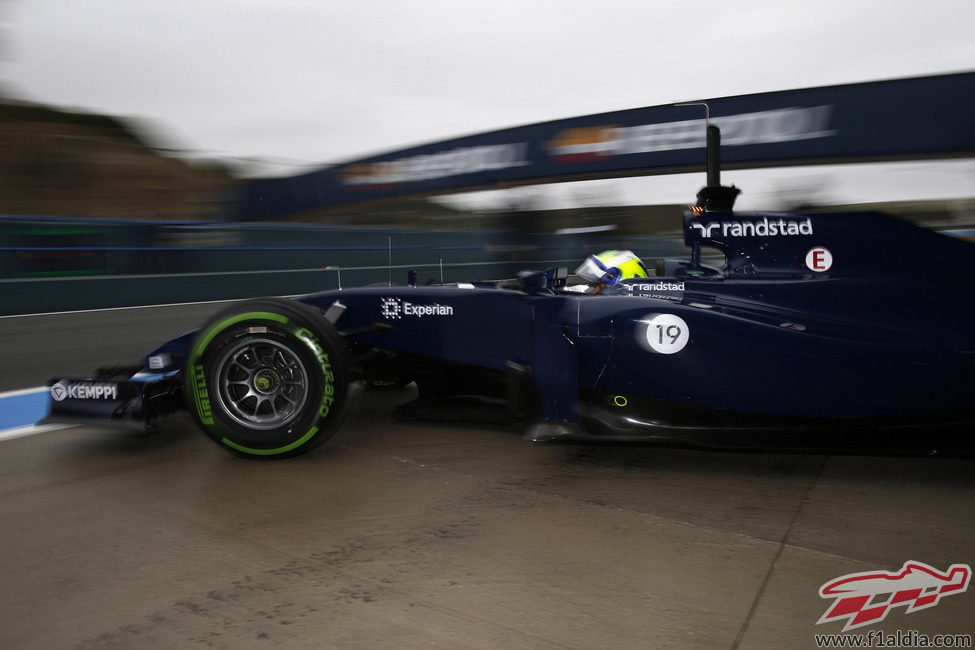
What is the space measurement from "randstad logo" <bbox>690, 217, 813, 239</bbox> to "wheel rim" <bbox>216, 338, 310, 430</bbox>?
2.17 meters

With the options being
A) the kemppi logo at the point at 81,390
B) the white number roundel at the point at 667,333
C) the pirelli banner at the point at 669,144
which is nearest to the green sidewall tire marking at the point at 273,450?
the kemppi logo at the point at 81,390

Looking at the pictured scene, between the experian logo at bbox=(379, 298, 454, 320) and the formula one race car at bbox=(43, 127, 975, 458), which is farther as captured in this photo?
the experian logo at bbox=(379, 298, 454, 320)

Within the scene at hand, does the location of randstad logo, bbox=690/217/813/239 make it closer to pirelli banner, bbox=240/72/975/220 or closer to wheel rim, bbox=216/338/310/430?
A: wheel rim, bbox=216/338/310/430

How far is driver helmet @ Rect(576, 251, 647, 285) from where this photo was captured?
466 cm

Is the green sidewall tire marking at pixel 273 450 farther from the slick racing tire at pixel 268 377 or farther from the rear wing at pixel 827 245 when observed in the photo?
the rear wing at pixel 827 245

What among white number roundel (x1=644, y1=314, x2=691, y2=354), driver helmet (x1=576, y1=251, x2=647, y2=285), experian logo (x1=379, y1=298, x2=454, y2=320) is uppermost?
driver helmet (x1=576, y1=251, x2=647, y2=285)

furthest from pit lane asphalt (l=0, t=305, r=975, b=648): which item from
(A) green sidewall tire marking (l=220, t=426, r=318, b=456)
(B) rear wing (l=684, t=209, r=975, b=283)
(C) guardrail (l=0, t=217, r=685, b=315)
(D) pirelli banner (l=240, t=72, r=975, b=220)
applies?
(D) pirelli banner (l=240, t=72, r=975, b=220)

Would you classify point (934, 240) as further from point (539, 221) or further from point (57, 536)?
point (539, 221)

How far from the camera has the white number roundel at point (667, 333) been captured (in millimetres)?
2943

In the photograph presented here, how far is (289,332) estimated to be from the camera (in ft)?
10.1

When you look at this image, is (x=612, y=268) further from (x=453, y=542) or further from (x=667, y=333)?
(x=453, y=542)

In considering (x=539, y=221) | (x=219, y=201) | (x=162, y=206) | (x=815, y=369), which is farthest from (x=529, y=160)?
(x=815, y=369)

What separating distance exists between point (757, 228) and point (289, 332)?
237cm

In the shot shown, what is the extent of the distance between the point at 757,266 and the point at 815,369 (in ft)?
2.91
